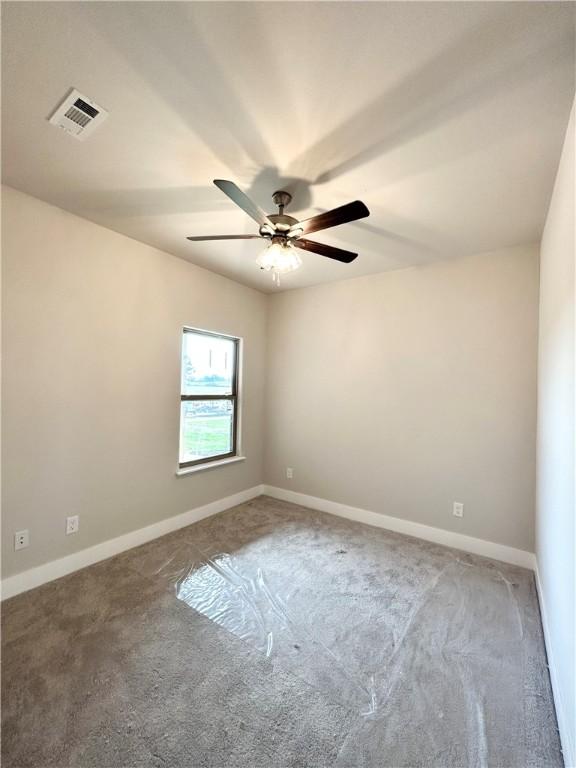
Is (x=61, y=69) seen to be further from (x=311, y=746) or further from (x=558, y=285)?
(x=311, y=746)

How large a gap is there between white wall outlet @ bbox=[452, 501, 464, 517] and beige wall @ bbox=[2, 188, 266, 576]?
2.40 m

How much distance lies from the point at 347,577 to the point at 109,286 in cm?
287

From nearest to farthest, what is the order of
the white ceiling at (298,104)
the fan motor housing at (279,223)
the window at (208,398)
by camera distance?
the white ceiling at (298,104) → the fan motor housing at (279,223) → the window at (208,398)

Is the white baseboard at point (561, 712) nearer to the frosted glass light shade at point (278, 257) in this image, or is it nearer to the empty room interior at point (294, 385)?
the empty room interior at point (294, 385)

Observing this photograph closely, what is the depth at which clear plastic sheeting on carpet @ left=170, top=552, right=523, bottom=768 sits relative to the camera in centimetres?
127

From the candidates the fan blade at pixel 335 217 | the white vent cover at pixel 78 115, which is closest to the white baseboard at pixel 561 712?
the fan blade at pixel 335 217

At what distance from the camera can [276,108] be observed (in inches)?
53.9

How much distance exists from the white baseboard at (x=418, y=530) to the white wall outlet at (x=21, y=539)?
2.45 meters

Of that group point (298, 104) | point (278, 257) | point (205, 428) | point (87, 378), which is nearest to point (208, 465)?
point (205, 428)

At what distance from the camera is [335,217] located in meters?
1.66

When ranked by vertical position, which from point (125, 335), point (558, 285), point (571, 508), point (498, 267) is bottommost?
point (571, 508)

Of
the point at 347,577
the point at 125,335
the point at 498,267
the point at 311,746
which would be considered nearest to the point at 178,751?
the point at 311,746

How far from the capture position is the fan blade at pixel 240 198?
1400 millimetres

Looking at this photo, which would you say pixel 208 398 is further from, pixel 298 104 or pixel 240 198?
pixel 298 104
